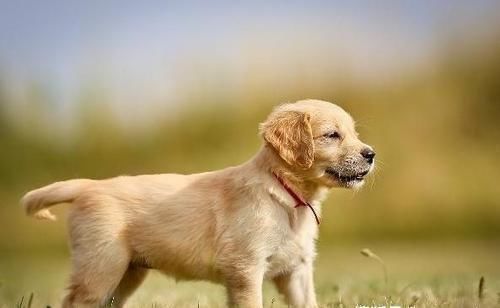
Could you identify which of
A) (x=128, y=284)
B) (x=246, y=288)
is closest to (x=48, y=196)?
(x=128, y=284)

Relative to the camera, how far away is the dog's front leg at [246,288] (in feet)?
13.0

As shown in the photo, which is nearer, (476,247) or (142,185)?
(142,185)

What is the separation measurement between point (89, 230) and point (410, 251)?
377 cm

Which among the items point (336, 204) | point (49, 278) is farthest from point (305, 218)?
point (336, 204)

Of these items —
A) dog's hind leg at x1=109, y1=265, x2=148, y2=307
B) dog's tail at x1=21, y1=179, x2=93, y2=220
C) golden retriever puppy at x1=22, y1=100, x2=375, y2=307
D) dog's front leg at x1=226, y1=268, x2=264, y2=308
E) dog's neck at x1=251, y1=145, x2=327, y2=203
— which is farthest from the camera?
dog's hind leg at x1=109, y1=265, x2=148, y2=307

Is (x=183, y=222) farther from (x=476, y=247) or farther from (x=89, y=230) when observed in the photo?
(x=476, y=247)

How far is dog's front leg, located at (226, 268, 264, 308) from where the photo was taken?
3971 millimetres

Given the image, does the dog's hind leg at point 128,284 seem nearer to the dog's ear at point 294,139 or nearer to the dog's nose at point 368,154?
the dog's ear at point 294,139

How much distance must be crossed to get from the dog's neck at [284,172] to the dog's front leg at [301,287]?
349 millimetres

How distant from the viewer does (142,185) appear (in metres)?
4.42

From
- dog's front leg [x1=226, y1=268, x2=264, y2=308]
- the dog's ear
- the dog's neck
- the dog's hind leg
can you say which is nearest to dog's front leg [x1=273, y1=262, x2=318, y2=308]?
dog's front leg [x1=226, y1=268, x2=264, y2=308]

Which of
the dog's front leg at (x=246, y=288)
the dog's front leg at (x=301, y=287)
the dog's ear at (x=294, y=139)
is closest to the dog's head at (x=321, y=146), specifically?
the dog's ear at (x=294, y=139)

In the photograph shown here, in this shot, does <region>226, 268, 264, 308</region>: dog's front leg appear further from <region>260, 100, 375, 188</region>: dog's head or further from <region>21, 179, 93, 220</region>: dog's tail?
<region>21, 179, 93, 220</region>: dog's tail

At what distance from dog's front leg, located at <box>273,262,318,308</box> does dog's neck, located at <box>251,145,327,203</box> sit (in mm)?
349
